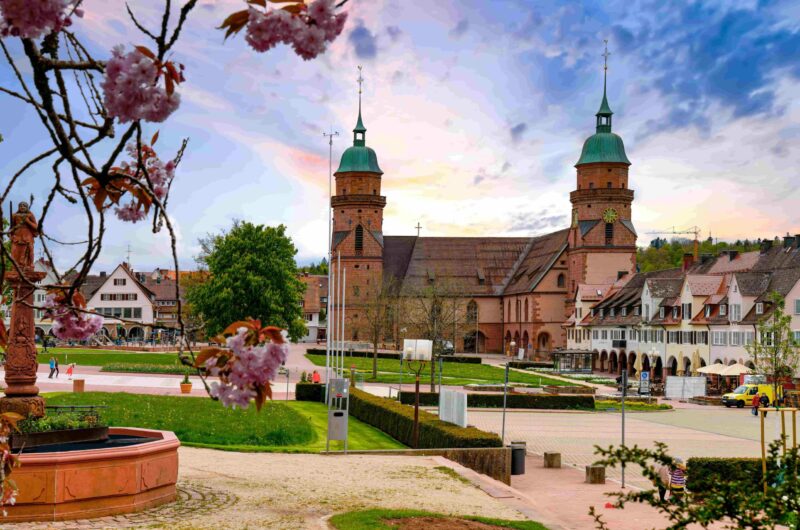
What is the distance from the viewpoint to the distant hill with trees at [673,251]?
148 metres

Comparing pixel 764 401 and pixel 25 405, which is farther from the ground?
pixel 25 405

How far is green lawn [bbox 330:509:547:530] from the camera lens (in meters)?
12.6

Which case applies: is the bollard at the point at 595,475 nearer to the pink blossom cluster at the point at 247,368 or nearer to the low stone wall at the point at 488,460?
the low stone wall at the point at 488,460

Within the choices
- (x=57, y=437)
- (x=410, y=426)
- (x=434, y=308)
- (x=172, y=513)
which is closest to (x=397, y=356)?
(x=434, y=308)

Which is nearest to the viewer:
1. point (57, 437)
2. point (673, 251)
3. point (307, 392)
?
point (57, 437)

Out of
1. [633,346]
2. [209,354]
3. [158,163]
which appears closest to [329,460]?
[158,163]

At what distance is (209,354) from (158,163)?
2457 millimetres

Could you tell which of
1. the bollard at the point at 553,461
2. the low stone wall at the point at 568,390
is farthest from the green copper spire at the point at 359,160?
the bollard at the point at 553,461

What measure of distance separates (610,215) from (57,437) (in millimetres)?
84766

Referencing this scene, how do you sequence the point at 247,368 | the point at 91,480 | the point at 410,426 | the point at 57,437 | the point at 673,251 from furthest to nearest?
the point at 673,251 → the point at 410,426 → the point at 57,437 → the point at 91,480 → the point at 247,368

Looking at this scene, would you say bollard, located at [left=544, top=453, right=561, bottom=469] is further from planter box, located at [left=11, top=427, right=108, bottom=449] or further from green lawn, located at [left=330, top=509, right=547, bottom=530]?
planter box, located at [left=11, top=427, right=108, bottom=449]

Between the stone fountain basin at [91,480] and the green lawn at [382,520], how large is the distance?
2965mm

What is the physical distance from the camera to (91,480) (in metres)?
13.0

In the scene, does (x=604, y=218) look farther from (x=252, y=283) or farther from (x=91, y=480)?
(x=91, y=480)
